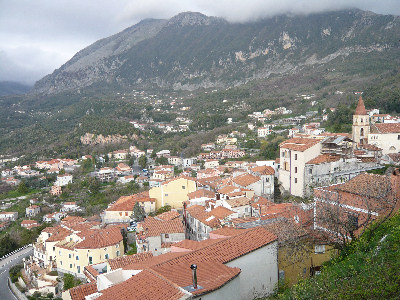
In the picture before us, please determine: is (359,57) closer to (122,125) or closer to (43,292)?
(122,125)

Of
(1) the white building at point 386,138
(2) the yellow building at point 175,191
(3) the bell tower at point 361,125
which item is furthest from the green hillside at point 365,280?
(3) the bell tower at point 361,125

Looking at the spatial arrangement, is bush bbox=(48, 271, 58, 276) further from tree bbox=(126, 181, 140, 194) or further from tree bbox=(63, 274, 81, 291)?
tree bbox=(126, 181, 140, 194)

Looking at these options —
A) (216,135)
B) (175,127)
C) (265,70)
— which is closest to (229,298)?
(216,135)

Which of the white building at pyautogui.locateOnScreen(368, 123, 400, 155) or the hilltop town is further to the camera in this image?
the white building at pyautogui.locateOnScreen(368, 123, 400, 155)

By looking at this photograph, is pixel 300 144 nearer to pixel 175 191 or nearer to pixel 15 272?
pixel 175 191

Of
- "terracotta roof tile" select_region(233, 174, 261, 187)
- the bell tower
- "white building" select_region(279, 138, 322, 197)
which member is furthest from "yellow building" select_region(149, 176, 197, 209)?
the bell tower

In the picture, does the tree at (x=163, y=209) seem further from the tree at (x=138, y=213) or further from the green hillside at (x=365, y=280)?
the green hillside at (x=365, y=280)
